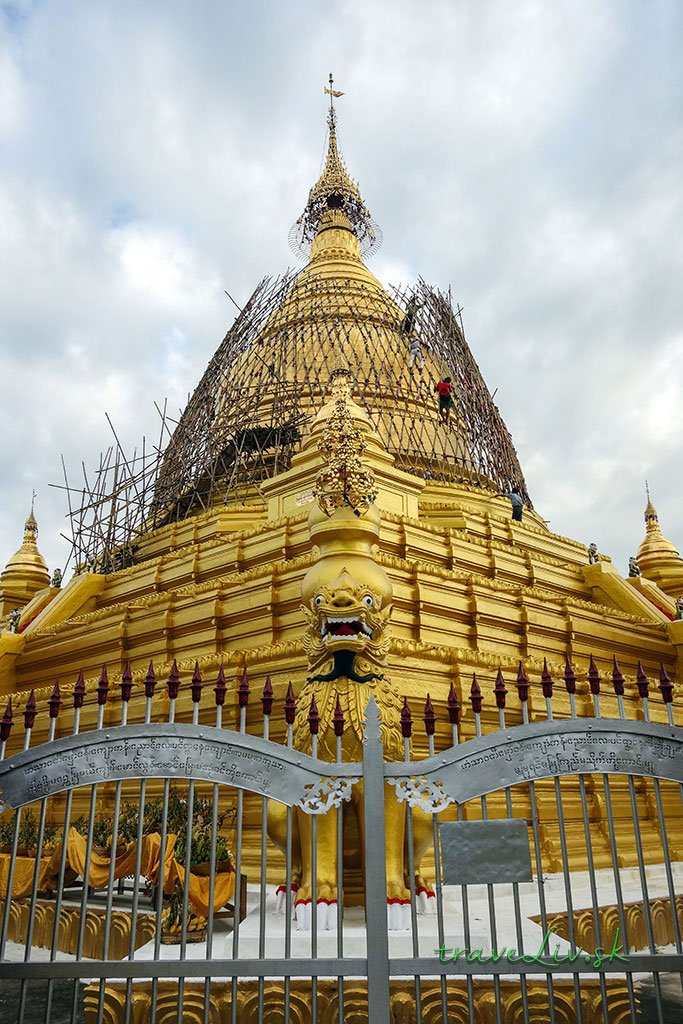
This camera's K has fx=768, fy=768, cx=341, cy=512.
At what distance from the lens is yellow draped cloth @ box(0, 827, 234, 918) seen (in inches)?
245

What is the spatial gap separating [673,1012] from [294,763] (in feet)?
12.9

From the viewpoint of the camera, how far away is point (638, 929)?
7191 mm

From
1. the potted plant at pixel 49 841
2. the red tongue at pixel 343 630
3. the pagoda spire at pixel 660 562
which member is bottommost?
the potted plant at pixel 49 841

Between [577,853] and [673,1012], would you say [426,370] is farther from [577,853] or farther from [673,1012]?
[673,1012]

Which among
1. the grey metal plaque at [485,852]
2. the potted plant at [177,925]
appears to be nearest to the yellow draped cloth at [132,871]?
the potted plant at [177,925]

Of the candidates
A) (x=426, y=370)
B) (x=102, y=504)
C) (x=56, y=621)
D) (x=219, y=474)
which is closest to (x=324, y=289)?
(x=426, y=370)

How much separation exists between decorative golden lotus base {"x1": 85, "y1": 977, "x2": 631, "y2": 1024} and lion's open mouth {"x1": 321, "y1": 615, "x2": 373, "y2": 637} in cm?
261

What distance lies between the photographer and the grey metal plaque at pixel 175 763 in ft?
13.8

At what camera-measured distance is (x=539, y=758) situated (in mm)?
4188

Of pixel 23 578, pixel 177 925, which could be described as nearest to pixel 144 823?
pixel 177 925

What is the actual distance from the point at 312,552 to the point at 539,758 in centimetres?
477

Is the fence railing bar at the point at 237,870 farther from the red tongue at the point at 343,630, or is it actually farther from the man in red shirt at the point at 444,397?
the man in red shirt at the point at 444,397

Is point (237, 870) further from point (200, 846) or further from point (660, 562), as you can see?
point (660, 562)

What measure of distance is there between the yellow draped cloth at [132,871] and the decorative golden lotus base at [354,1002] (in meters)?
0.86
